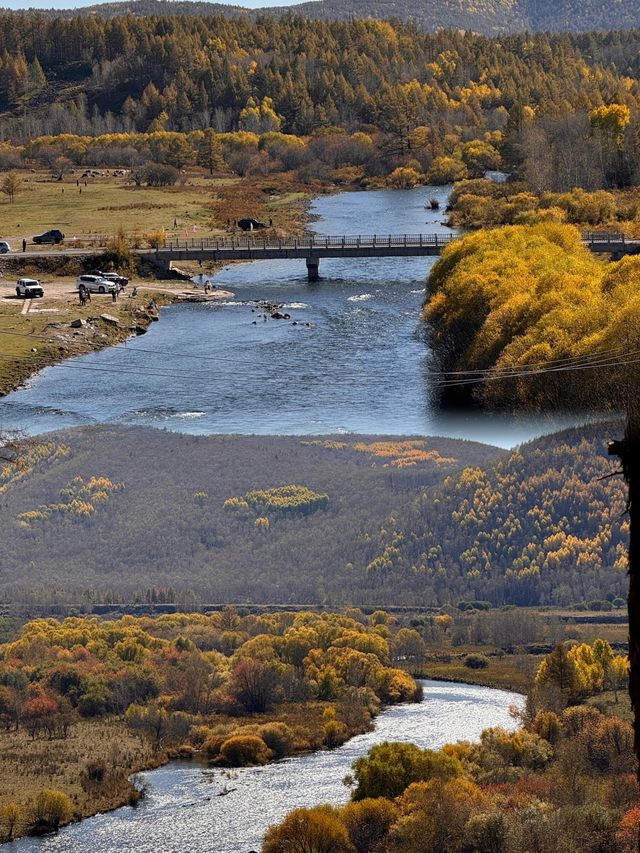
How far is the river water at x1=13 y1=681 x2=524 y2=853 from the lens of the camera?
41438 millimetres

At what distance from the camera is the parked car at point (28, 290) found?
78.2m

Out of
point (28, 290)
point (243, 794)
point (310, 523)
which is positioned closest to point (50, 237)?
point (28, 290)

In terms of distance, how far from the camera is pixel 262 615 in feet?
202

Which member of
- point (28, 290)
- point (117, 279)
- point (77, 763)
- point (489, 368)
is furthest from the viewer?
point (117, 279)

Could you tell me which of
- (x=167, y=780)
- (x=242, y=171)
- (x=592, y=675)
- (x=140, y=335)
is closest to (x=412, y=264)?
(x=140, y=335)

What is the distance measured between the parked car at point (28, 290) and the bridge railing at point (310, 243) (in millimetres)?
14106

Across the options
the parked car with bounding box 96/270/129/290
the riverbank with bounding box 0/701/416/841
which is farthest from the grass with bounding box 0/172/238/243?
the riverbank with bounding box 0/701/416/841

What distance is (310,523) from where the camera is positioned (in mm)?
70000

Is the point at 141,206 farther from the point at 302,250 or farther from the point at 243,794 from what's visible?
the point at 243,794

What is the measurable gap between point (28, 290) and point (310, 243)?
66.7 ft

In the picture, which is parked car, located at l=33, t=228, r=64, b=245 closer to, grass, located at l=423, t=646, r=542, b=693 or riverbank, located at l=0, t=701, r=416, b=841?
grass, located at l=423, t=646, r=542, b=693

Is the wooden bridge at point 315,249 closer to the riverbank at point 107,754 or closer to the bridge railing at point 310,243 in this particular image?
the bridge railing at point 310,243

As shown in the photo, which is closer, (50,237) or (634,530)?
(634,530)

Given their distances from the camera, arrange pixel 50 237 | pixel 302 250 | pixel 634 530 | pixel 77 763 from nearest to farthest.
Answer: pixel 634 530
pixel 77 763
pixel 302 250
pixel 50 237
